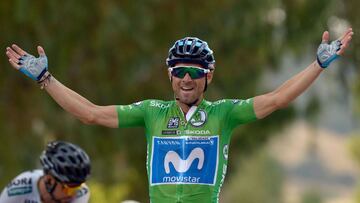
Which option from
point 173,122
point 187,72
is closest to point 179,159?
point 173,122

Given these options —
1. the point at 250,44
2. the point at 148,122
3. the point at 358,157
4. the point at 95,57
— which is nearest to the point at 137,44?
the point at 95,57

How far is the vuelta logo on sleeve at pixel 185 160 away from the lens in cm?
971

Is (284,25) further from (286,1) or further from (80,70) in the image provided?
(80,70)

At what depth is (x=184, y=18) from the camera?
23578 mm

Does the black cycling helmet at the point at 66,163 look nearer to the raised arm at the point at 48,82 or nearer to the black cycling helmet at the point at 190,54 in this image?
the raised arm at the point at 48,82

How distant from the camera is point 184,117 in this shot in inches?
389

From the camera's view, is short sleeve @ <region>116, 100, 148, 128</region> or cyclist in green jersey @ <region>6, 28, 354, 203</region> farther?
short sleeve @ <region>116, 100, 148, 128</region>

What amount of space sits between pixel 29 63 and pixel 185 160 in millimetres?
1337

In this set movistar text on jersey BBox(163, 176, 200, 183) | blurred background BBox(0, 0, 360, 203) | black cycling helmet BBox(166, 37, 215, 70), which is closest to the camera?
movistar text on jersey BBox(163, 176, 200, 183)

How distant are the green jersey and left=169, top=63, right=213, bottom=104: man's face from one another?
113 millimetres

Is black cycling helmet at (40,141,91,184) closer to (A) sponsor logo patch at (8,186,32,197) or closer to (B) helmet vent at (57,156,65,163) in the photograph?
(B) helmet vent at (57,156,65,163)

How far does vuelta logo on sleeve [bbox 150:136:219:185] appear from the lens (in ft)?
31.9

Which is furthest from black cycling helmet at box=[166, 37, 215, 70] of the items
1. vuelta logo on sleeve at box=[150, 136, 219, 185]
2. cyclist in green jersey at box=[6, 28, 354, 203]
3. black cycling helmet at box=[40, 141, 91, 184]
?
black cycling helmet at box=[40, 141, 91, 184]

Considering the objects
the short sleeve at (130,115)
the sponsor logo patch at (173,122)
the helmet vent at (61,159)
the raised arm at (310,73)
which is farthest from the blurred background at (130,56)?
the raised arm at (310,73)
